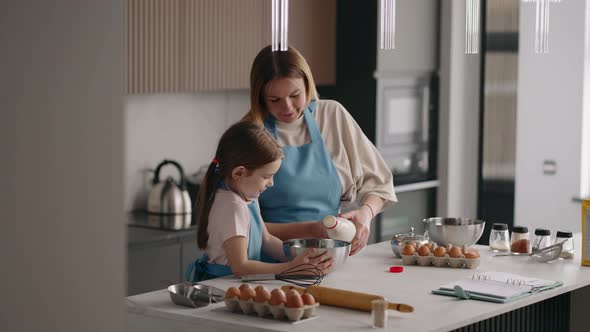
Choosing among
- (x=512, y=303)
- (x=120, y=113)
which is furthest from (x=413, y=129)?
(x=120, y=113)

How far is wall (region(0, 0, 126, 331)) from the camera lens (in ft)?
2.85

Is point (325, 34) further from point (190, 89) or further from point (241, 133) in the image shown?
point (241, 133)

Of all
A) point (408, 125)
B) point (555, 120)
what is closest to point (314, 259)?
point (408, 125)

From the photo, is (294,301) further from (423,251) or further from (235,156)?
(423,251)

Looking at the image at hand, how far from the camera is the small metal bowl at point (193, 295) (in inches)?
89.3

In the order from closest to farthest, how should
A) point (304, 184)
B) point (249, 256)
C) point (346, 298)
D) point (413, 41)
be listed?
point (346, 298)
point (249, 256)
point (304, 184)
point (413, 41)

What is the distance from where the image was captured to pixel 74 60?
0.91m

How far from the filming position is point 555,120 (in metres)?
6.12

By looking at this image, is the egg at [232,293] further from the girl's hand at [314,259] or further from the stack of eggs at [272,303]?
the girl's hand at [314,259]

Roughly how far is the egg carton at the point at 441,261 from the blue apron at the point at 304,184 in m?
0.38

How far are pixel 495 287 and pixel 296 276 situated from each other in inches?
21.9

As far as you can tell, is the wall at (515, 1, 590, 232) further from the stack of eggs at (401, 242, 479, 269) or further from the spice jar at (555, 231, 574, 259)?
the stack of eggs at (401, 242, 479, 269)

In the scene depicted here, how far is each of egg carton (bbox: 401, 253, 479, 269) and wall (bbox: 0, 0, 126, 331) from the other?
192 cm

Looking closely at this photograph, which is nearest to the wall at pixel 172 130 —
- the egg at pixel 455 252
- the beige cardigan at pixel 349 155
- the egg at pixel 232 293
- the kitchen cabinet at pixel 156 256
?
the kitchen cabinet at pixel 156 256
